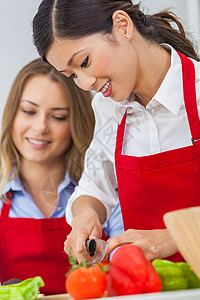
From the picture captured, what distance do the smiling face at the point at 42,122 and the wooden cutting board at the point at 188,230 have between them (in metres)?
1.41

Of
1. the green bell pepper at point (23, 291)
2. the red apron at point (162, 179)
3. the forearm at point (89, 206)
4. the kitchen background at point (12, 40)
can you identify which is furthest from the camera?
the kitchen background at point (12, 40)

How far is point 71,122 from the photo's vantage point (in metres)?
2.16

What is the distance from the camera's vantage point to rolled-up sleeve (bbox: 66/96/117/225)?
1586 mm

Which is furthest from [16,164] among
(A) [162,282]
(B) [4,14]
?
(A) [162,282]

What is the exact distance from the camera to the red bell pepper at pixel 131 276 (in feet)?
2.51

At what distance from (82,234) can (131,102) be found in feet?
1.57

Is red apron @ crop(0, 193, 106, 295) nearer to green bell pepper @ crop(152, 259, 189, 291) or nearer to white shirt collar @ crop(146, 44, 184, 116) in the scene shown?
white shirt collar @ crop(146, 44, 184, 116)

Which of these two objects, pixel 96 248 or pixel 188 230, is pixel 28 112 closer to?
pixel 96 248

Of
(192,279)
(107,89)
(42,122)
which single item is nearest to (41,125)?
(42,122)

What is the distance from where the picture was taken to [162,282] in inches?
32.0

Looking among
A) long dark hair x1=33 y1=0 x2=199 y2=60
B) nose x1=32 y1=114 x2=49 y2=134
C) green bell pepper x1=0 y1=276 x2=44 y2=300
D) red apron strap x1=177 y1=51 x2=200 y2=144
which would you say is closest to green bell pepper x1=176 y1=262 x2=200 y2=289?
green bell pepper x1=0 y1=276 x2=44 y2=300

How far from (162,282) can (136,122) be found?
77 cm

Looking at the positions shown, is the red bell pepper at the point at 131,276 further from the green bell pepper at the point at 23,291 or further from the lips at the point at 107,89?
the lips at the point at 107,89

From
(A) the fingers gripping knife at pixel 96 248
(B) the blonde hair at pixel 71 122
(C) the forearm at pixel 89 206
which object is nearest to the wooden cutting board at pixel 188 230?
(A) the fingers gripping knife at pixel 96 248
